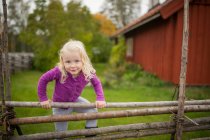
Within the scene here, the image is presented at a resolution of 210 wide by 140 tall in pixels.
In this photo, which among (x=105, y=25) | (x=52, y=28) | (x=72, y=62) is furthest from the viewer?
(x=105, y=25)

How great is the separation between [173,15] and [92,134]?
740 centimetres

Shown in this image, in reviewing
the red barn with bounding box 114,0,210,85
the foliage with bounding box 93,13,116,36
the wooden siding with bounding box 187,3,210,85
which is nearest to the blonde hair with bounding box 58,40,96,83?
the red barn with bounding box 114,0,210,85

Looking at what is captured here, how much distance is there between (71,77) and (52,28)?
511 inches

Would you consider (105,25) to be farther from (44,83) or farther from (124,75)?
(44,83)

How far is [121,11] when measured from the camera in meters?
41.2

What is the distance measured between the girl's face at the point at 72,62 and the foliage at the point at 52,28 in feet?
41.0

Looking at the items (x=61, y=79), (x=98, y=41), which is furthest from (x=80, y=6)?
(x=61, y=79)

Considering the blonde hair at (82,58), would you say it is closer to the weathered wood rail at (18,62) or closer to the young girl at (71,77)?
the young girl at (71,77)

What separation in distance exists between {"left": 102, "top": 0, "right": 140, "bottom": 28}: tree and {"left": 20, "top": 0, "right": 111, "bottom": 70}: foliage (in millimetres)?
23262

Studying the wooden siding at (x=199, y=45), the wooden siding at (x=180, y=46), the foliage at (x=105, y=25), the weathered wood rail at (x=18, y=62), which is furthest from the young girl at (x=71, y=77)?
the foliage at (x=105, y=25)

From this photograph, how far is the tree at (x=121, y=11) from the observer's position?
39.6 m

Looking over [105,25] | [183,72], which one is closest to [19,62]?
[183,72]

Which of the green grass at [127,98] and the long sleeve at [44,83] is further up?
the long sleeve at [44,83]

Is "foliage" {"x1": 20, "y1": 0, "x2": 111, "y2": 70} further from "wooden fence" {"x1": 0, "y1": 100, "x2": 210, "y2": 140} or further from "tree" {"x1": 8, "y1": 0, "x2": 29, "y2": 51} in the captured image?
"tree" {"x1": 8, "y1": 0, "x2": 29, "y2": 51}
